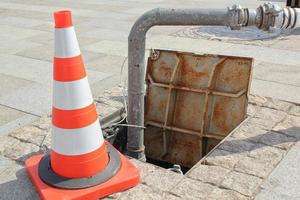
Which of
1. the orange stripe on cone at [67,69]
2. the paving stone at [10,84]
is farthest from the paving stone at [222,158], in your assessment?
the paving stone at [10,84]

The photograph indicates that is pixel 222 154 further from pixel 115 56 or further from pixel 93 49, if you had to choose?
pixel 93 49

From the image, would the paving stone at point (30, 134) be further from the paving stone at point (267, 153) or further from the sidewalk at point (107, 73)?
the paving stone at point (267, 153)

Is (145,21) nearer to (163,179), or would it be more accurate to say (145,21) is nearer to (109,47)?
(163,179)

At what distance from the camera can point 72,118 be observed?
3045mm

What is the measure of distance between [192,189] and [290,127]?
156cm

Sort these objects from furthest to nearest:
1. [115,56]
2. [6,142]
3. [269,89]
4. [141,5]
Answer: [141,5], [115,56], [269,89], [6,142]

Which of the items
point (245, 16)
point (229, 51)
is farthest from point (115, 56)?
point (245, 16)

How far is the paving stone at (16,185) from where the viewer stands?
10.4ft

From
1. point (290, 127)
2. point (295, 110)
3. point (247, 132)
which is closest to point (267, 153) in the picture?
point (247, 132)

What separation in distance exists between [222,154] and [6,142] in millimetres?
2136

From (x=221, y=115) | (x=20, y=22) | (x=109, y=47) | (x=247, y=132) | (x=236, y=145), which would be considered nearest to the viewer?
(x=236, y=145)

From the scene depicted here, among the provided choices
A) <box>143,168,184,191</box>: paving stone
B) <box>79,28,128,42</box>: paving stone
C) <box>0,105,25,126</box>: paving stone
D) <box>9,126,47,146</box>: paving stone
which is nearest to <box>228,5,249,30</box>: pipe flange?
<box>143,168,184,191</box>: paving stone

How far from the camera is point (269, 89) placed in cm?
546

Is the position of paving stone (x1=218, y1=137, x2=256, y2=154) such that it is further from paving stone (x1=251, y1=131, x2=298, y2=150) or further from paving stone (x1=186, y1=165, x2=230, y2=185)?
paving stone (x1=186, y1=165, x2=230, y2=185)
